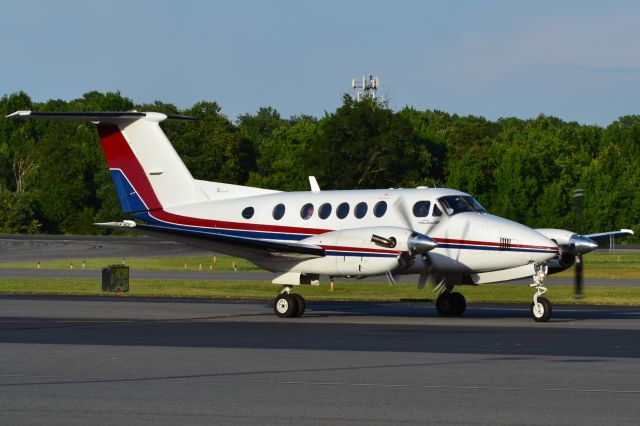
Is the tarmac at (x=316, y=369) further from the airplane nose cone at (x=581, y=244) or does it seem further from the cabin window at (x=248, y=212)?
the cabin window at (x=248, y=212)

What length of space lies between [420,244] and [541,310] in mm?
3232

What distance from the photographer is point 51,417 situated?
11633mm

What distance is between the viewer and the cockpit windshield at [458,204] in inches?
1075

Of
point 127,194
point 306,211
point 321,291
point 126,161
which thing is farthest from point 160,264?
point 306,211

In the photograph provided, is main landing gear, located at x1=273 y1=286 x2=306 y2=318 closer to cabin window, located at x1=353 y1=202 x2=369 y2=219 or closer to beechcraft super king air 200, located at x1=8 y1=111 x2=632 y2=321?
beechcraft super king air 200, located at x1=8 y1=111 x2=632 y2=321

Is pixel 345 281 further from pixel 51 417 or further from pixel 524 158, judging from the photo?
pixel 524 158

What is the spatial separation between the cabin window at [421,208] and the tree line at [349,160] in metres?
29.0

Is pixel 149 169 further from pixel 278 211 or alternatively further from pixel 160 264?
pixel 160 264

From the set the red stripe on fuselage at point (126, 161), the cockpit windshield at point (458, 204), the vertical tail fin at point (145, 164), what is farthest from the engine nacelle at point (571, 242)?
the red stripe on fuselage at point (126, 161)

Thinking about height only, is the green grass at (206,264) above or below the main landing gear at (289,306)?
below

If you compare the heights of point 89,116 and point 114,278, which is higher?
point 89,116

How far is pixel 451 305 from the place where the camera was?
2872cm

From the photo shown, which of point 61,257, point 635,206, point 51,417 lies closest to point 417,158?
point 635,206

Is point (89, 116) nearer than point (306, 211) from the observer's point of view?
No
